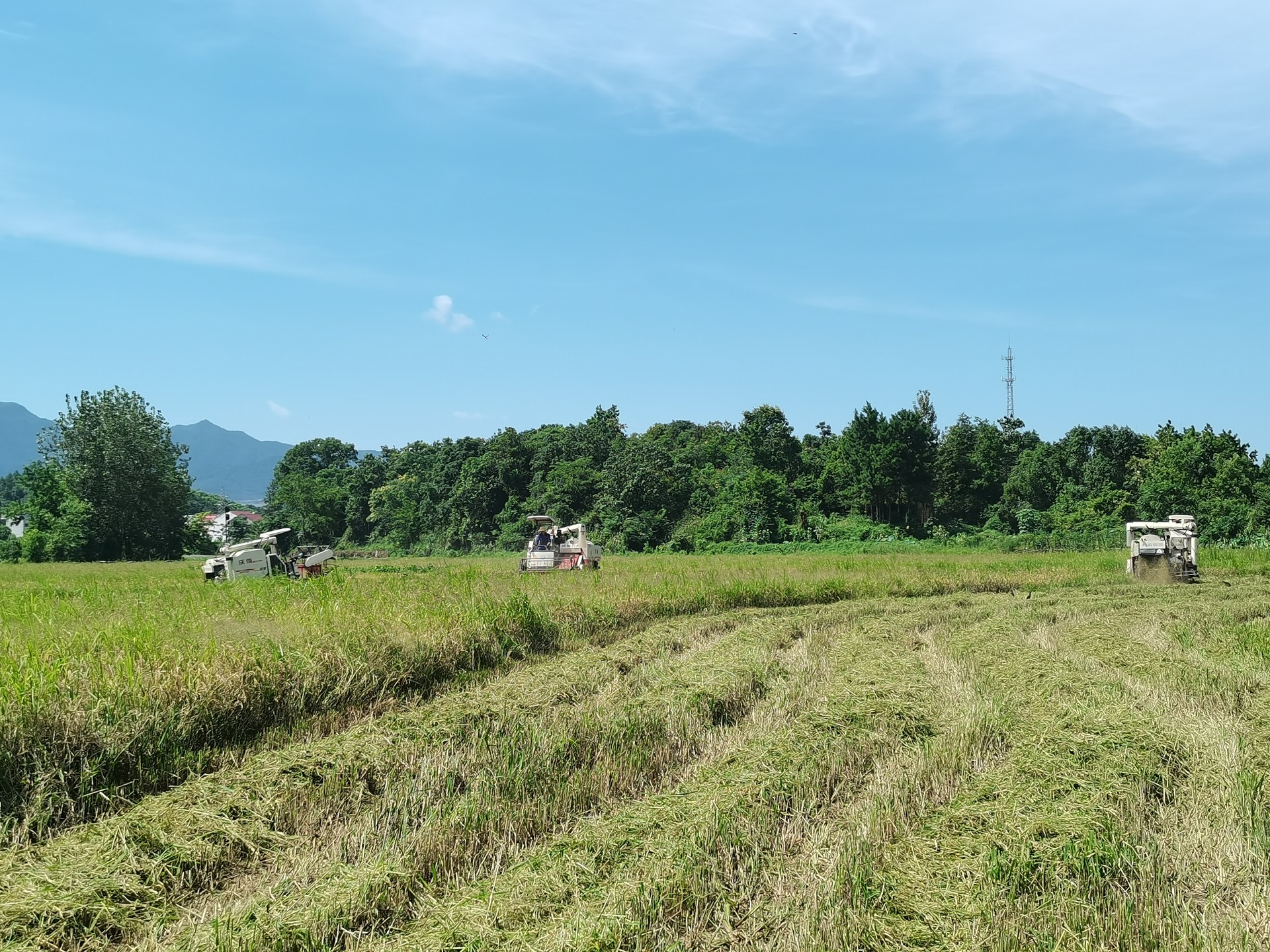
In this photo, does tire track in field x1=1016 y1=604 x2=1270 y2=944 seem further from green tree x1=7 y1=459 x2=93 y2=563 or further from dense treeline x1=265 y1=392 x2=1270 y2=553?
green tree x1=7 y1=459 x2=93 y2=563

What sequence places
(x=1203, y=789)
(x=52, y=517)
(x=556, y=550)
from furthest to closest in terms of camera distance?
(x=52, y=517) < (x=556, y=550) < (x=1203, y=789)

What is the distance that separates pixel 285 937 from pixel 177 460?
177 ft

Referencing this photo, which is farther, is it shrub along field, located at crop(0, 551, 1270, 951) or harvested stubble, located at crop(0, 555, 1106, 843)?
harvested stubble, located at crop(0, 555, 1106, 843)

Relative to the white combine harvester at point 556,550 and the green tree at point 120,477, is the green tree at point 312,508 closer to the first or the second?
the green tree at point 120,477

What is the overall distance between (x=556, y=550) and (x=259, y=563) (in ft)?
21.8

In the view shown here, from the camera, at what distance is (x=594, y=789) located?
5492 millimetres

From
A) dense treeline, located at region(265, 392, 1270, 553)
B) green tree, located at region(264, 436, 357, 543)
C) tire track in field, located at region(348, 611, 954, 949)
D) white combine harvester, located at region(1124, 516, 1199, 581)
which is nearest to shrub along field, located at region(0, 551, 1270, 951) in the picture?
tire track in field, located at region(348, 611, 954, 949)

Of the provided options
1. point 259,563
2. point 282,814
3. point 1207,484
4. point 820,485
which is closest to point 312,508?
point 820,485

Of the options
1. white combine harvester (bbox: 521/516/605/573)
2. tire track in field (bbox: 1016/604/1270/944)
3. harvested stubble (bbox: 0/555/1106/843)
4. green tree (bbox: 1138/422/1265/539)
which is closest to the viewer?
tire track in field (bbox: 1016/604/1270/944)

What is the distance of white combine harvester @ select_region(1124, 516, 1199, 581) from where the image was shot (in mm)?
19984

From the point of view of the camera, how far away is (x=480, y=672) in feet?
30.1

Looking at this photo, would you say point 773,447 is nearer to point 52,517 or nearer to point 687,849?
point 52,517

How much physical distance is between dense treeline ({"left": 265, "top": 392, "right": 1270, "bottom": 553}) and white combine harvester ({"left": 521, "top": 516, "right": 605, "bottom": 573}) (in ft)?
77.0

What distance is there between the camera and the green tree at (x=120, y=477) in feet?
151
